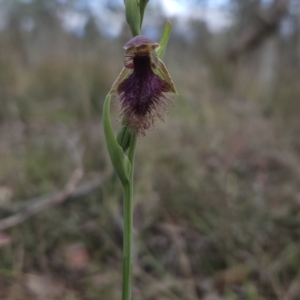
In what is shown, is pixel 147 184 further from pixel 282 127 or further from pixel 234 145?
pixel 282 127

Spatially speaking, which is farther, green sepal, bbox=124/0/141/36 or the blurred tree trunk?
the blurred tree trunk

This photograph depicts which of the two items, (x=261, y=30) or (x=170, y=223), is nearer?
(x=170, y=223)

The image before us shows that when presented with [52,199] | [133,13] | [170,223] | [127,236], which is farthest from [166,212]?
[133,13]

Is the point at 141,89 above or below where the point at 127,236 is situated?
above

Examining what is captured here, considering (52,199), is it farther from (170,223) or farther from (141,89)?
(141,89)

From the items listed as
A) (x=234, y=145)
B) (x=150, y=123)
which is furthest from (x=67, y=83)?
(x=150, y=123)

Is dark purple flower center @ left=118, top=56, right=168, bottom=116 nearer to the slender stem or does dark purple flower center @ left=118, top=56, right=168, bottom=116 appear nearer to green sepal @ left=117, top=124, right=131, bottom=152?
green sepal @ left=117, top=124, right=131, bottom=152

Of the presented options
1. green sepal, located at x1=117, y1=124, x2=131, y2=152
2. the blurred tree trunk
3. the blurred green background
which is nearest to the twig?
the blurred green background
